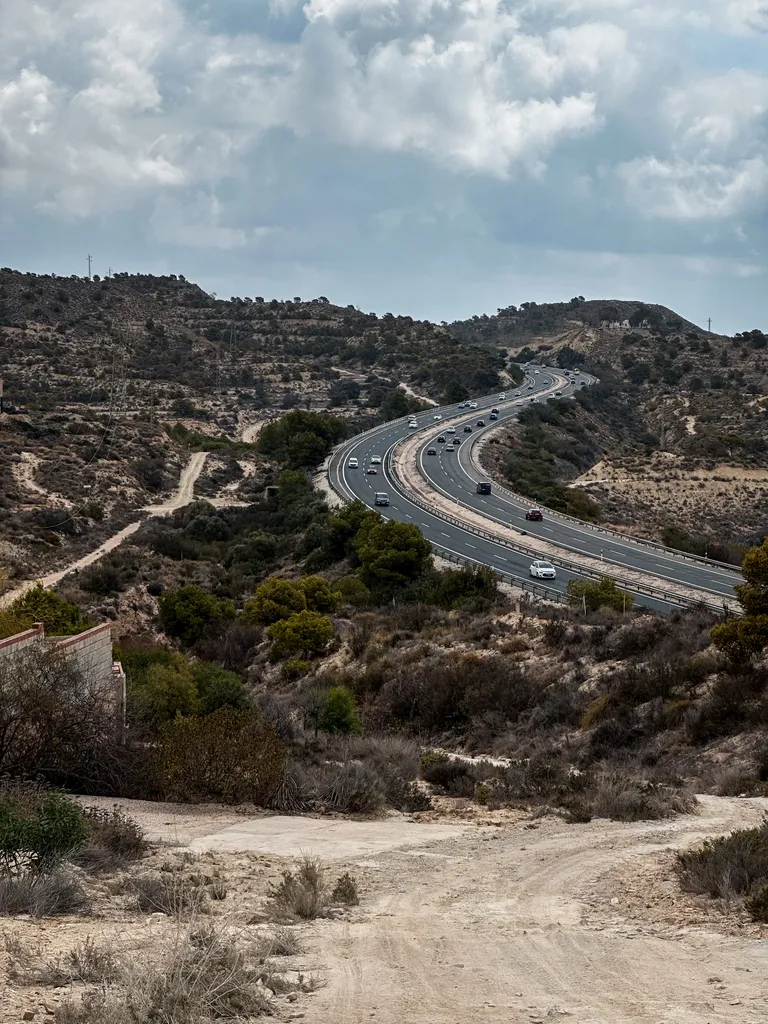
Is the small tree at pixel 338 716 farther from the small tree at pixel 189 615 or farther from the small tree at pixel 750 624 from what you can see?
the small tree at pixel 189 615

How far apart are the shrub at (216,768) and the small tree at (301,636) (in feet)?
73.2

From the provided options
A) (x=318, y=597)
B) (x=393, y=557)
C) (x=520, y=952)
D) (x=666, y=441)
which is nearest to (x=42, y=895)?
(x=520, y=952)

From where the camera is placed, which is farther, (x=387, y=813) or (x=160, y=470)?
(x=160, y=470)

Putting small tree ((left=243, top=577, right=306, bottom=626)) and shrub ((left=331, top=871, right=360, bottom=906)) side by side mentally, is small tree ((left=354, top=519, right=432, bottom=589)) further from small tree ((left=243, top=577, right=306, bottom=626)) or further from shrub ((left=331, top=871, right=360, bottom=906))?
shrub ((left=331, top=871, right=360, bottom=906))

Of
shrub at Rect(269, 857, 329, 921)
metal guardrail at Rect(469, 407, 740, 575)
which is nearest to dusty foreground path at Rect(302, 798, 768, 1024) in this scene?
shrub at Rect(269, 857, 329, 921)

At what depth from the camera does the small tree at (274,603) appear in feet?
140

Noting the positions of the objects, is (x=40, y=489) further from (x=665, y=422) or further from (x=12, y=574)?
(x=665, y=422)

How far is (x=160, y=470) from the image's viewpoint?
259 ft

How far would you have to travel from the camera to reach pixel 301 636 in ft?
128

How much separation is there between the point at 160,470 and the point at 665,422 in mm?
69479

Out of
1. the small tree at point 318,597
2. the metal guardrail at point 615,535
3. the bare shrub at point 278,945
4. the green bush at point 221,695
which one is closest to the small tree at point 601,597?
the small tree at point 318,597

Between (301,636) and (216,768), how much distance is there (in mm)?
22700

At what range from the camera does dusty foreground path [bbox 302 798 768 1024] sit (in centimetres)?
741

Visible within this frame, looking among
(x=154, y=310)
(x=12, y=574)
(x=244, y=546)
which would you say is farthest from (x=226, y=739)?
(x=154, y=310)
